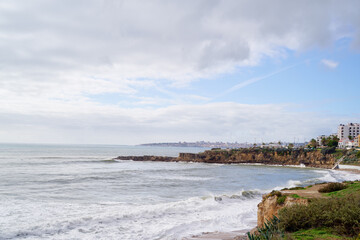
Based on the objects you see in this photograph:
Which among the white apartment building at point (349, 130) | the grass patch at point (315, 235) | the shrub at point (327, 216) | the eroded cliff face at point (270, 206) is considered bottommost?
the eroded cliff face at point (270, 206)

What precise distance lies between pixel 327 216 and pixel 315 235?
102 centimetres

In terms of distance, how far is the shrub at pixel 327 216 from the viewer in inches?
272

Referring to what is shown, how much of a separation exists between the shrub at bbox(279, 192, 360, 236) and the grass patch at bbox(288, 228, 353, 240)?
0.78 feet

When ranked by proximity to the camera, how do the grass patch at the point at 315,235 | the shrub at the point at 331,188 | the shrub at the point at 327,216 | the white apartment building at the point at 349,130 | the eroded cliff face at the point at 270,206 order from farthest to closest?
the white apartment building at the point at 349,130
the shrub at the point at 331,188
the eroded cliff face at the point at 270,206
the shrub at the point at 327,216
the grass patch at the point at 315,235

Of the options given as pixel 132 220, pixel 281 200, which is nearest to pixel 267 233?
pixel 281 200

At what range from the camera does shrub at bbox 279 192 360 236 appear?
691cm

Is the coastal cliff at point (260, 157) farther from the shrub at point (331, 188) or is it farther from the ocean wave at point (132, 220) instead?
the ocean wave at point (132, 220)

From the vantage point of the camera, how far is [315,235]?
698 cm

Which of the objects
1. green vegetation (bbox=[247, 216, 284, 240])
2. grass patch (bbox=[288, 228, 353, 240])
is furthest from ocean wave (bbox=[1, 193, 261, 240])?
grass patch (bbox=[288, 228, 353, 240])

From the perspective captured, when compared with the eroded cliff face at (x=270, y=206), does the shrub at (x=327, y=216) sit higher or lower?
higher

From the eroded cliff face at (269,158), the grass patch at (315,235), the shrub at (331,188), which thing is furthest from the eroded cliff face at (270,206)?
the eroded cliff face at (269,158)

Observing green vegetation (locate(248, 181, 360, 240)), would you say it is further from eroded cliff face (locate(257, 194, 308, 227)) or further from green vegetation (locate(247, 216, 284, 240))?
eroded cliff face (locate(257, 194, 308, 227))

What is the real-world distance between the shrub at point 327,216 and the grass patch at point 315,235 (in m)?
0.24

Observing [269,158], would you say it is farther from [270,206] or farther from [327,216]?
[327,216]
